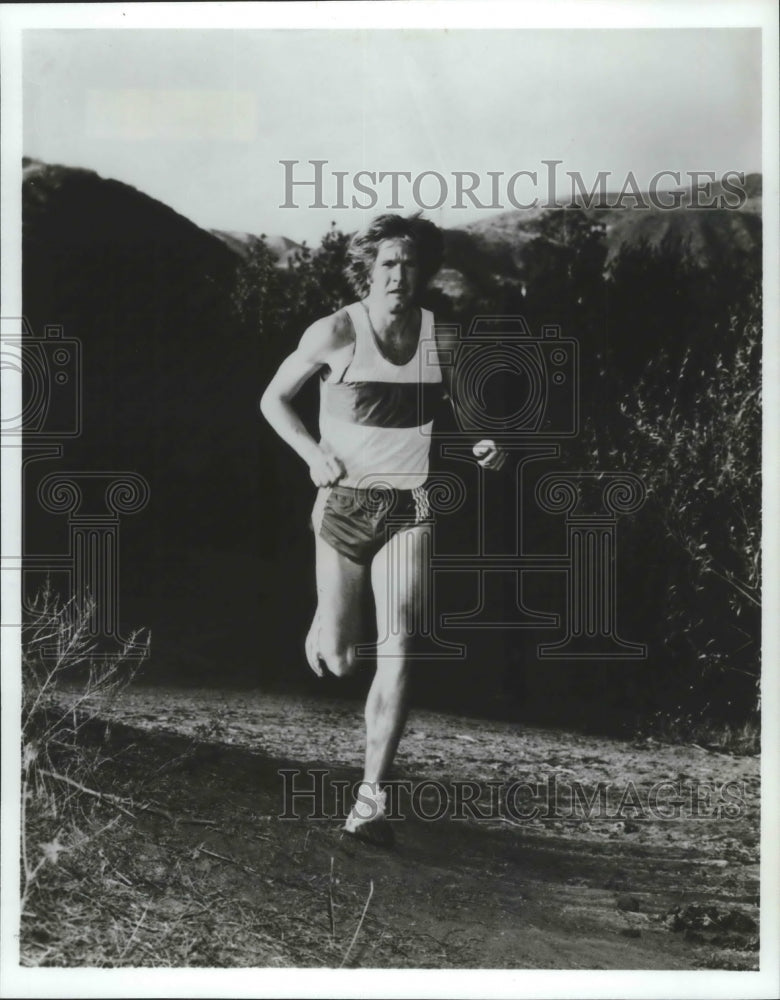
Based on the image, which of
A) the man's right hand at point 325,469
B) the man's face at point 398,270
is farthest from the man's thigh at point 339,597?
the man's face at point 398,270

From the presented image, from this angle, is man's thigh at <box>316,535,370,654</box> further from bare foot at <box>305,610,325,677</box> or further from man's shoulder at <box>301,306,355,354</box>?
man's shoulder at <box>301,306,355,354</box>

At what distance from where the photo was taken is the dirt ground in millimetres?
4277

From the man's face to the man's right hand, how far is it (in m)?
0.71

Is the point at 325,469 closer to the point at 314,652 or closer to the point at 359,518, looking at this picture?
the point at 359,518

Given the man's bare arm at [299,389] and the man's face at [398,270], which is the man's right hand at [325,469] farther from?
the man's face at [398,270]

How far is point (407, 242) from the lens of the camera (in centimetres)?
433

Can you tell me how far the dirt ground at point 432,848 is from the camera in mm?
4277

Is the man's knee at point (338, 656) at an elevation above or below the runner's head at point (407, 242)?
below

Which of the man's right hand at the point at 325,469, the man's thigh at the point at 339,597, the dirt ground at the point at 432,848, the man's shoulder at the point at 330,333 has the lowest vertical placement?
the dirt ground at the point at 432,848

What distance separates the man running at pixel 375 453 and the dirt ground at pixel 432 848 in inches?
7.1

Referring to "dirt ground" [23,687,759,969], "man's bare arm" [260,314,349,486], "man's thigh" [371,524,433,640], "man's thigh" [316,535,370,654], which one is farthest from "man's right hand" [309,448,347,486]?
"dirt ground" [23,687,759,969]

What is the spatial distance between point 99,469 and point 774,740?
315cm

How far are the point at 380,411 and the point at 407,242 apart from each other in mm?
732

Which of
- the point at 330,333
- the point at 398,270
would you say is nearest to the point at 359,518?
the point at 330,333
